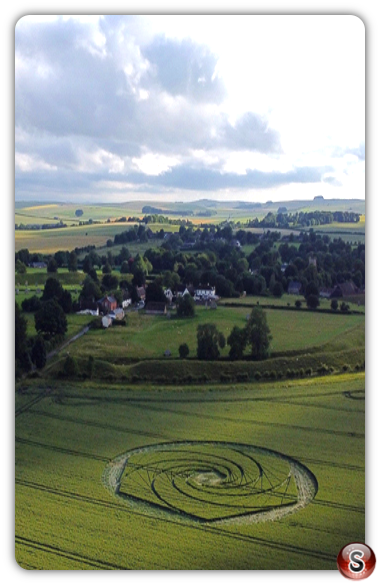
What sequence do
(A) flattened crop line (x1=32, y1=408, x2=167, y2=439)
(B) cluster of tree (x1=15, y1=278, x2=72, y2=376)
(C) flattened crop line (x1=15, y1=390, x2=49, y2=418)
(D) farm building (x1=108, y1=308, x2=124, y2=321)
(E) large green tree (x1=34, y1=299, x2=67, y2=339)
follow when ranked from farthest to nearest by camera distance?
(D) farm building (x1=108, y1=308, x2=124, y2=321)
(E) large green tree (x1=34, y1=299, x2=67, y2=339)
(B) cluster of tree (x1=15, y1=278, x2=72, y2=376)
(C) flattened crop line (x1=15, y1=390, x2=49, y2=418)
(A) flattened crop line (x1=32, y1=408, x2=167, y2=439)

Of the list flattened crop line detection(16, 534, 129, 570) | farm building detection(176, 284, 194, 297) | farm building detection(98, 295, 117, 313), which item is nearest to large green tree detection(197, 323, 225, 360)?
farm building detection(98, 295, 117, 313)

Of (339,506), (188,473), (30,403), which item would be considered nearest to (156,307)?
(30,403)

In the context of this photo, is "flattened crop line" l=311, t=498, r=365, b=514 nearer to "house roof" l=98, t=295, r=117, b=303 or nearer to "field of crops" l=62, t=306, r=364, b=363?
"field of crops" l=62, t=306, r=364, b=363

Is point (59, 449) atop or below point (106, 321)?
below

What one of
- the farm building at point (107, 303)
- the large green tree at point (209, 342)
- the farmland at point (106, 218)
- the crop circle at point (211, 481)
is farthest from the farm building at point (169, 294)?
the crop circle at point (211, 481)

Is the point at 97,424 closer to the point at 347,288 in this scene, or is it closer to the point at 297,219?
the point at 347,288

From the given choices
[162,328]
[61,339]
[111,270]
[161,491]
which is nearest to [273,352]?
[162,328]

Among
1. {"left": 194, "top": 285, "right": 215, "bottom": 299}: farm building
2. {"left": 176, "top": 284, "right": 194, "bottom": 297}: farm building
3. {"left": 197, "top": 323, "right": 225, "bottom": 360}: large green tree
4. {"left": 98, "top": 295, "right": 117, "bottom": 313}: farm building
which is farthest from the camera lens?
{"left": 194, "top": 285, "right": 215, "bottom": 299}: farm building
